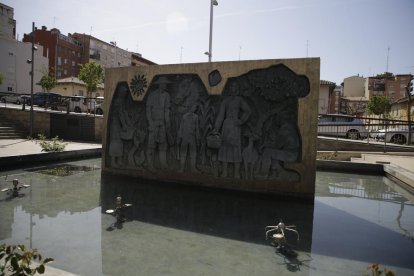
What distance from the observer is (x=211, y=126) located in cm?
902

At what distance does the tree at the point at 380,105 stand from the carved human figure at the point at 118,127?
1751 inches

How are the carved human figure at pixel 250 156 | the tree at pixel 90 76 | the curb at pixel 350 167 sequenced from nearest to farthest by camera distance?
the carved human figure at pixel 250 156 < the curb at pixel 350 167 < the tree at pixel 90 76

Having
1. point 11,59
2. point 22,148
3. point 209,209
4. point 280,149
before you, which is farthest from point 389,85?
point 209,209

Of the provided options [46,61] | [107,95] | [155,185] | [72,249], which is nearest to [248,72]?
[155,185]

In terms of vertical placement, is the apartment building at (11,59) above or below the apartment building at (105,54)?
below

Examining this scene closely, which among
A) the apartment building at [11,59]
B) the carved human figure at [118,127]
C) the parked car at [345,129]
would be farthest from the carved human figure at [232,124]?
the apartment building at [11,59]

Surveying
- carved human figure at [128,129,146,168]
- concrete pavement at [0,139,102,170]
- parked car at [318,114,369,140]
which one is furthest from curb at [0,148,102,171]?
parked car at [318,114,369,140]

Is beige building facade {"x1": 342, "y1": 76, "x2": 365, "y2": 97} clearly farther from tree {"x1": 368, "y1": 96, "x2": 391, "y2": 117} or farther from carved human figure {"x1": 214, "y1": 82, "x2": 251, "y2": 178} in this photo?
carved human figure {"x1": 214, "y1": 82, "x2": 251, "y2": 178}

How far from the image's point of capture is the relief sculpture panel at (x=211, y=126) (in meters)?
8.23

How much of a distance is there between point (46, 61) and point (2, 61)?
402 inches

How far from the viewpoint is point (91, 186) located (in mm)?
9148

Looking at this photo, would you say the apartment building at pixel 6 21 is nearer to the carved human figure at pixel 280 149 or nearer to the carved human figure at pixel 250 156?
the carved human figure at pixel 250 156

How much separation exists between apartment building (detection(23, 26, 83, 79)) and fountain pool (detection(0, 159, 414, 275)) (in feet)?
178

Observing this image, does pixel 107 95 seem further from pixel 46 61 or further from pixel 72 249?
pixel 46 61
